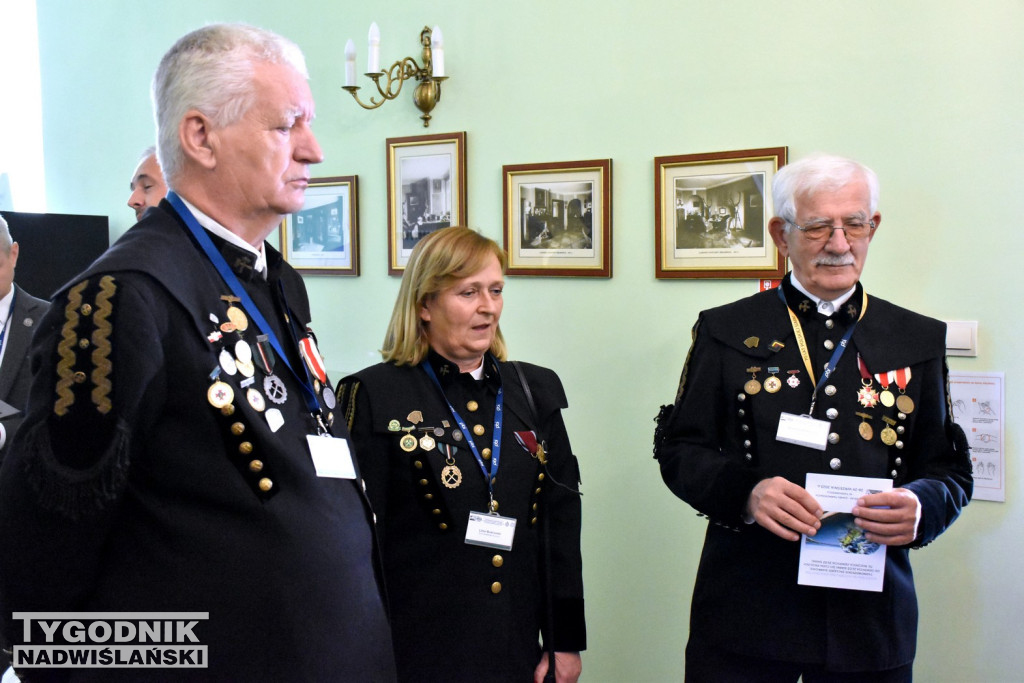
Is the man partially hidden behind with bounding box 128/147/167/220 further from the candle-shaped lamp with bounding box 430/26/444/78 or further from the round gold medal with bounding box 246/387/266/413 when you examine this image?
the round gold medal with bounding box 246/387/266/413

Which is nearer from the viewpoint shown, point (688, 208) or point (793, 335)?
point (793, 335)

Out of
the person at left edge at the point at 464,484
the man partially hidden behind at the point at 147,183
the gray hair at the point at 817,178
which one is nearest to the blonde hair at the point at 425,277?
the person at left edge at the point at 464,484

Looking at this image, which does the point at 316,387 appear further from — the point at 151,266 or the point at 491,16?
the point at 491,16

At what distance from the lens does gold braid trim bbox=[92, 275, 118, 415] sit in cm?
114

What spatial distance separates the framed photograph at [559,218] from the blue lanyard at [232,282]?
1939mm

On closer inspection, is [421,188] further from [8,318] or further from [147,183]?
[8,318]

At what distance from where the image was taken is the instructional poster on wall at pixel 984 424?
2639 mm

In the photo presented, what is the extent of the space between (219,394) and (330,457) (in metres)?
0.23

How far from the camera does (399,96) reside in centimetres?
369

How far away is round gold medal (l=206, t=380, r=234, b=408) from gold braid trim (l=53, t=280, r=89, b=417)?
0.62 feet

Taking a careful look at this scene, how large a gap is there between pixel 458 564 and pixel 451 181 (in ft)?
6.52

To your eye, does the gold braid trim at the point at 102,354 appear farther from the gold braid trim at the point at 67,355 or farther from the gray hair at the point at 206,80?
the gray hair at the point at 206,80

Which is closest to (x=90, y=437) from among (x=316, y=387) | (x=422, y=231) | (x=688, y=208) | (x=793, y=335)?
(x=316, y=387)

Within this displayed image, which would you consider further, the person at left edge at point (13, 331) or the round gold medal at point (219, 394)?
the person at left edge at point (13, 331)
